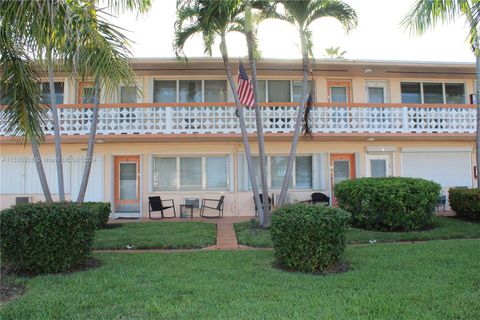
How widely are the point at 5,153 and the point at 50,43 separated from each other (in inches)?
421

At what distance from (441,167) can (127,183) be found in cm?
1268

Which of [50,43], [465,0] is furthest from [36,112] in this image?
[465,0]

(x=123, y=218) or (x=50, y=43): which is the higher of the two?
(x=50, y=43)

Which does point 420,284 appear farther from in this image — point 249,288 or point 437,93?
point 437,93

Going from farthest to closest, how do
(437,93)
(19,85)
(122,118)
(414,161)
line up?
(437,93)
(414,161)
(122,118)
(19,85)

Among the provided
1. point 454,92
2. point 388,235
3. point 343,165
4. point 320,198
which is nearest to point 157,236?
point 388,235

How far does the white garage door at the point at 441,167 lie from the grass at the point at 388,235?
4379 millimetres

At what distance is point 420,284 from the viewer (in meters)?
5.20

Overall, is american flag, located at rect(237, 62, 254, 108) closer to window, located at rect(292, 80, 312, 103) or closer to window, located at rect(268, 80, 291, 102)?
window, located at rect(268, 80, 291, 102)

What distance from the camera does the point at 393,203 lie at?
9781mm

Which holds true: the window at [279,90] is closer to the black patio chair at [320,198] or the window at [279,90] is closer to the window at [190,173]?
the window at [190,173]

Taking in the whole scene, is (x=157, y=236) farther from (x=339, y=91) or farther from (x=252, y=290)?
(x=339, y=91)

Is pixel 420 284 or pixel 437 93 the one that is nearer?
pixel 420 284

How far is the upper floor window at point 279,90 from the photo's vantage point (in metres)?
14.8
